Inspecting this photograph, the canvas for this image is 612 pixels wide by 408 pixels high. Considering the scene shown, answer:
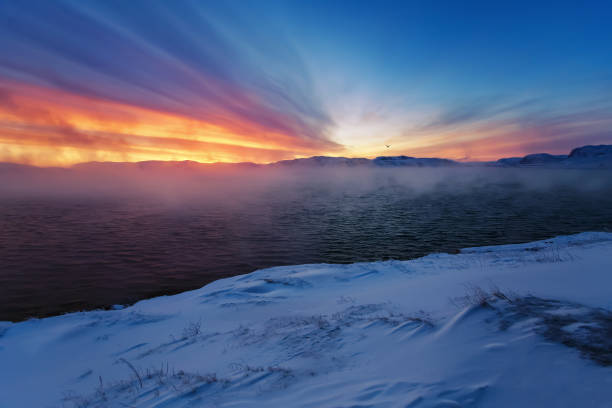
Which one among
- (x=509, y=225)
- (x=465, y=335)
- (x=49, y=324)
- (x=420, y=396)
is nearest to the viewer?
(x=420, y=396)

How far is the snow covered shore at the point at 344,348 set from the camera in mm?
3631

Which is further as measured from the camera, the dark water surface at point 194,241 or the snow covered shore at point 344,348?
the dark water surface at point 194,241

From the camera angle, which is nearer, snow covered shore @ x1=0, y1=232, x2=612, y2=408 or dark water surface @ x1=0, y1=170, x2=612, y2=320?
snow covered shore @ x1=0, y1=232, x2=612, y2=408

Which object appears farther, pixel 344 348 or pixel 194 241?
pixel 194 241

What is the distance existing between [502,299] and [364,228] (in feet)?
69.5

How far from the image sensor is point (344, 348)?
5.43m

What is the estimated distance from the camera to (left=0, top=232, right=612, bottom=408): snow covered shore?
3.63 m

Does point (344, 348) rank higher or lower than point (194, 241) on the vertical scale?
higher

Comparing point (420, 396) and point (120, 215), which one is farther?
point (120, 215)

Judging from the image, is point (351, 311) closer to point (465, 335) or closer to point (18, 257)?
point (465, 335)

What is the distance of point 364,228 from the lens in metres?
26.8

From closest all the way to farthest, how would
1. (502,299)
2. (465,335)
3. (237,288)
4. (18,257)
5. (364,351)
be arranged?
(465,335) → (364,351) → (502,299) → (237,288) → (18,257)

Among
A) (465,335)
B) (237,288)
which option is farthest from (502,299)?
(237,288)

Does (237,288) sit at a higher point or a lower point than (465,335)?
lower
